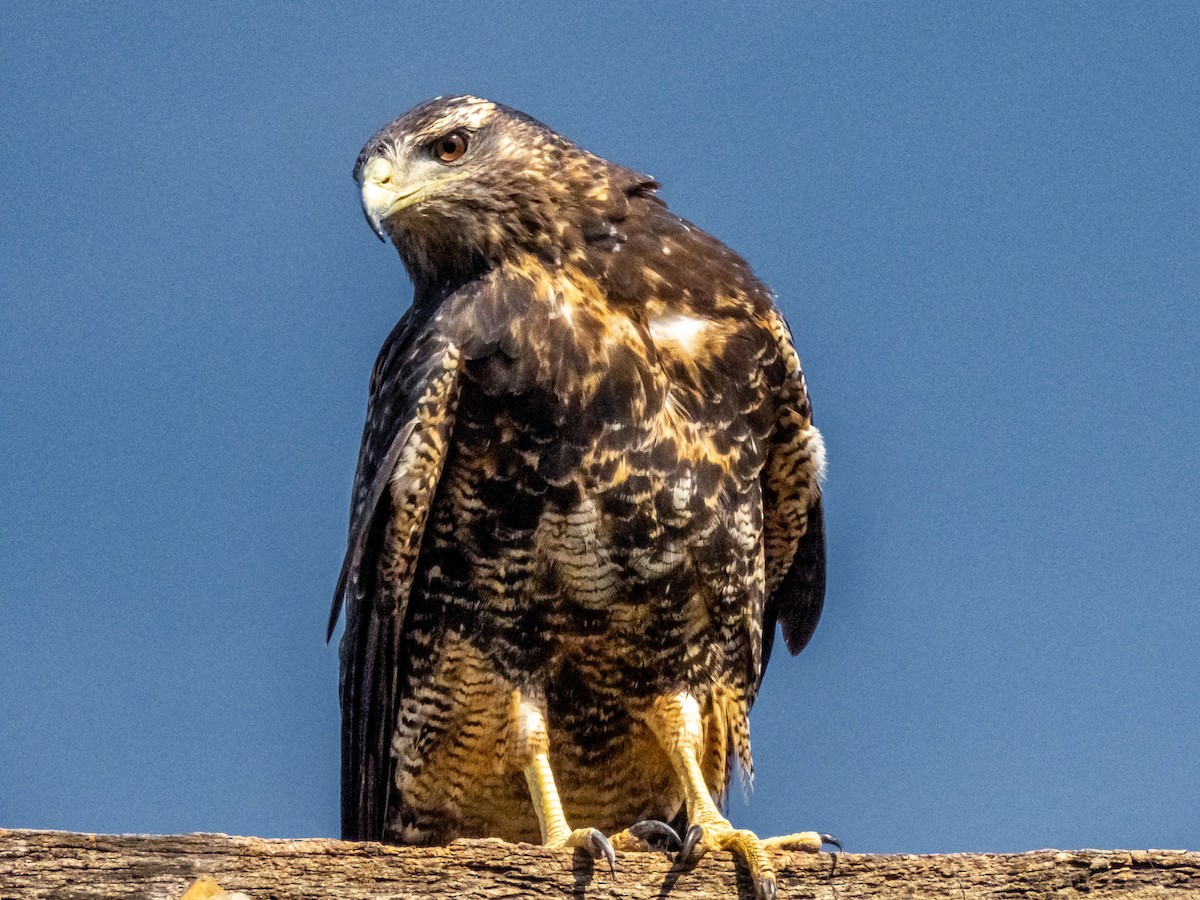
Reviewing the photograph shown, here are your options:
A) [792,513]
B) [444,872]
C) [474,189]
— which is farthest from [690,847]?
[474,189]

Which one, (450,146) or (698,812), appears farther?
(450,146)

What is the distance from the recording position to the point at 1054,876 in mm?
4957

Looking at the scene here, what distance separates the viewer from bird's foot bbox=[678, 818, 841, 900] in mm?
5449

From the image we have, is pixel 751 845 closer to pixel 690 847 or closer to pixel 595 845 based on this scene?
pixel 690 847

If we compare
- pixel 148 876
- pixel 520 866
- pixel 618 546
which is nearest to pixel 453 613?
pixel 618 546

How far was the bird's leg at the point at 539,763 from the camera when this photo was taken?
20.9 feet

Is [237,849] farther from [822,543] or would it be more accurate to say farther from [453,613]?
[822,543]

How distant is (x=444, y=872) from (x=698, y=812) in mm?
1704

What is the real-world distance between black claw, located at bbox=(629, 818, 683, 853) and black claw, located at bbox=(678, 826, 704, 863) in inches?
7.1

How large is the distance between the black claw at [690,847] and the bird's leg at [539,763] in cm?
64

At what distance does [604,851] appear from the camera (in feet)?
17.8

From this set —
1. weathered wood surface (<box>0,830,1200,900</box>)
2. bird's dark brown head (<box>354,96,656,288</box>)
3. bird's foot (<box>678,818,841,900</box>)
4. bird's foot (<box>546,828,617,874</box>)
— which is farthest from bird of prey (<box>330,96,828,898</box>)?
weathered wood surface (<box>0,830,1200,900</box>)

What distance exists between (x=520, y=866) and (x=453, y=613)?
1840 mm

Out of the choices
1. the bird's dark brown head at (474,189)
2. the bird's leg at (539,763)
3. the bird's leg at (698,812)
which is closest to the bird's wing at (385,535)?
the bird's dark brown head at (474,189)
